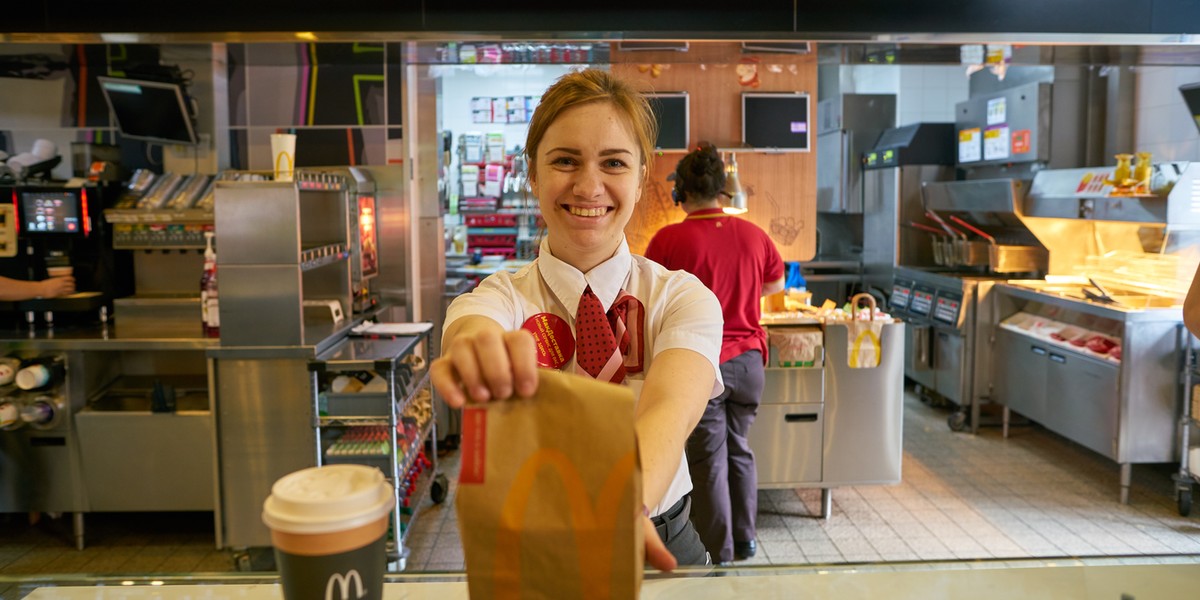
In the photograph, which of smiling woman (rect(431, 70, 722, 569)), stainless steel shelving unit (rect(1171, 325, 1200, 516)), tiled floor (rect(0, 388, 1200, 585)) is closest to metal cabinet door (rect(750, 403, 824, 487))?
tiled floor (rect(0, 388, 1200, 585))

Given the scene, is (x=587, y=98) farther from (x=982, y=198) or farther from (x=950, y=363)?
(x=982, y=198)

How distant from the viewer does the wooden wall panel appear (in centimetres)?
560

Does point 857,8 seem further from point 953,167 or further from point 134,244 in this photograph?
point 953,167

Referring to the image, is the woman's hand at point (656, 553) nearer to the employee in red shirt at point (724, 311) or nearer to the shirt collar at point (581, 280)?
the shirt collar at point (581, 280)

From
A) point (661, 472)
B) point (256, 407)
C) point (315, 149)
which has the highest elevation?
point (315, 149)

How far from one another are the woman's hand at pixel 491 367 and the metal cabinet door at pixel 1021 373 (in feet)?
19.6

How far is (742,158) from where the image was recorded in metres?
5.71

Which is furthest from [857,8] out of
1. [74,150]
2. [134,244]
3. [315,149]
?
[74,150]

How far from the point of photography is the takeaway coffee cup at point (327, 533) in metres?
0.84

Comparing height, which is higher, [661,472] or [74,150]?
[74,150]

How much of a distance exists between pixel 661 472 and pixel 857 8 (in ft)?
11.8

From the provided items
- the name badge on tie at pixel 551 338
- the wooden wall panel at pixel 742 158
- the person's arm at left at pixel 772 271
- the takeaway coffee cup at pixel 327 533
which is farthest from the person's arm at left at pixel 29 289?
the takeaway coffee cup at pixel 327 533

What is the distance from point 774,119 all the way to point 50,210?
406 cm

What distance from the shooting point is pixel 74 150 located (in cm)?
529
